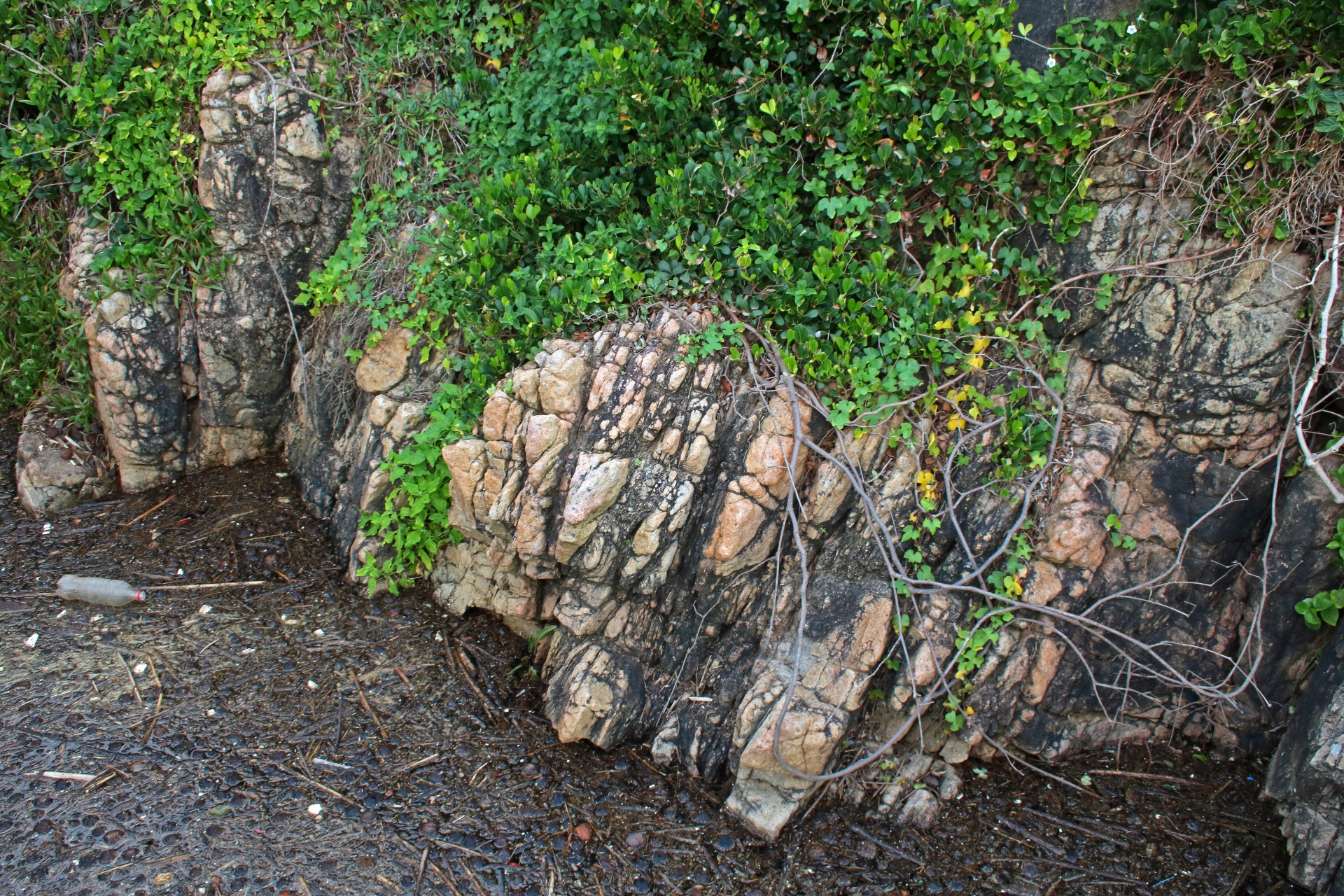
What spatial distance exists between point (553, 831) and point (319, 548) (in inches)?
97.9

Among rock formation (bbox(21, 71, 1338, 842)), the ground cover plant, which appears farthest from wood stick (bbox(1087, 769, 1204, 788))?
the ground cover plant

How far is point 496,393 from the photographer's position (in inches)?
159

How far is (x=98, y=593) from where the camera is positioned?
465 centimetres

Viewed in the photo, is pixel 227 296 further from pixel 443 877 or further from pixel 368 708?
pixel 443 877

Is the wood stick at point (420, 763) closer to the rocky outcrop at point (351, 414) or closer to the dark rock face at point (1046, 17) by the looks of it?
the rocky outcrop at point (351, 414)

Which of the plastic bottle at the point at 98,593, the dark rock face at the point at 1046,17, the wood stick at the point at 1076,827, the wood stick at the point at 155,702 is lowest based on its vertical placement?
the plastic bottle at the point at 98,593

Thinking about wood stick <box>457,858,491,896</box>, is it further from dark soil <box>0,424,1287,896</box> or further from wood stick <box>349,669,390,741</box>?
wood stick <box>349,669,390,741</box>

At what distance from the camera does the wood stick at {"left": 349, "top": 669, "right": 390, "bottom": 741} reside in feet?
13.0

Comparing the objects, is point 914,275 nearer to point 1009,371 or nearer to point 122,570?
point 1009,371

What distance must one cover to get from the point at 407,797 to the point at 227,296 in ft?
11.5

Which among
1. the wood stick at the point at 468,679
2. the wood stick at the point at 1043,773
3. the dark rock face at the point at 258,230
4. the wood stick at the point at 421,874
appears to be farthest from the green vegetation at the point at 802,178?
the wood stick at the point at 421,874

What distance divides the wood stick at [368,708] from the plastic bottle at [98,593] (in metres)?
1.47

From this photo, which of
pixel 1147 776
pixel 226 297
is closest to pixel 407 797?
pixel 1147 776

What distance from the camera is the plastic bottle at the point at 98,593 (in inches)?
183
